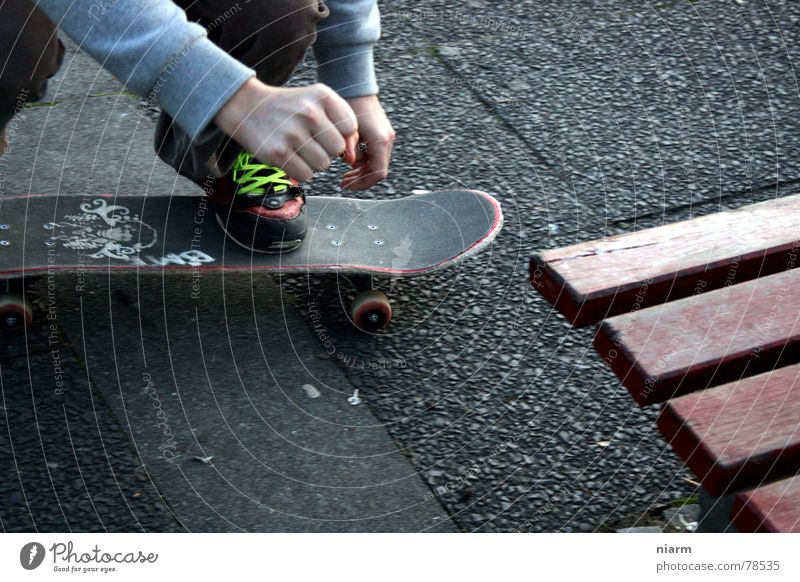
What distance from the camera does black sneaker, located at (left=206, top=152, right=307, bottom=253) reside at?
2.11 m

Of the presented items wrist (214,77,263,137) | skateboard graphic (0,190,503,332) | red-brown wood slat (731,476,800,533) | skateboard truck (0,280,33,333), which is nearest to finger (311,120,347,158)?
wrist (214,77,263,137)

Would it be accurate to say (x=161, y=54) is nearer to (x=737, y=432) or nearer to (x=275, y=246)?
(x=275, y=246)

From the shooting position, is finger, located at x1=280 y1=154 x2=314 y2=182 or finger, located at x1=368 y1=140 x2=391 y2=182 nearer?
finger, located at x1=280 y1=154 x2=314 y2=182

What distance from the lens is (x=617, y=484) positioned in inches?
73.3

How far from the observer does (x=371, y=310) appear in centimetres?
212

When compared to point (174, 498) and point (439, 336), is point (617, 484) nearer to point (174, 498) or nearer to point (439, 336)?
point (439, 336)

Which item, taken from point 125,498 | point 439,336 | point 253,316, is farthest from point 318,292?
point 125,498

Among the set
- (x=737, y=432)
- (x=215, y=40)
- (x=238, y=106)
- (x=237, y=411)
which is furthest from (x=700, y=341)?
(x=215, y=40)

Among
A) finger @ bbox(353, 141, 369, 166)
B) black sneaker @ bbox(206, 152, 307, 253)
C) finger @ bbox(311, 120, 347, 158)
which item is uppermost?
finger @ bbox(311, 120, 347, 158)

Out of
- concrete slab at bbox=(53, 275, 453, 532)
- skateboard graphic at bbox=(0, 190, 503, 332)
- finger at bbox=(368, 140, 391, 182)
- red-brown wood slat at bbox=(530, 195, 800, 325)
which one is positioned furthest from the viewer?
skateboard graphic at bbox=(0, 190, 503, 332)

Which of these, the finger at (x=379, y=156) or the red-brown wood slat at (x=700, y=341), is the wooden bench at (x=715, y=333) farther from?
the finger at (x=379, y=156)

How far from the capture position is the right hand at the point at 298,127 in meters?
1.31

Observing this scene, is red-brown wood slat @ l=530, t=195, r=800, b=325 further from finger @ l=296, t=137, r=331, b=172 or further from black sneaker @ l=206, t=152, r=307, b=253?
black sneaker @ l=206, t=152, r=307, b=253

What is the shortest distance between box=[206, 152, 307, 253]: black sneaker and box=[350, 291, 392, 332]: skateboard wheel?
190 mm
